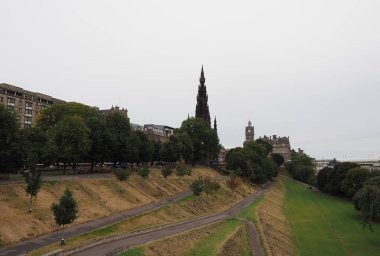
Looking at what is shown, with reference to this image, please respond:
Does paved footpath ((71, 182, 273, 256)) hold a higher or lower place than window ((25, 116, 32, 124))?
lower

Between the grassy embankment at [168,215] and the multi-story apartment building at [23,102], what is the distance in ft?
220

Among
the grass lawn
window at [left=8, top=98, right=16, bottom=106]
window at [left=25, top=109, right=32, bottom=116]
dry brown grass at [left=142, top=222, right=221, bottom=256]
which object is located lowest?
the grass lawn

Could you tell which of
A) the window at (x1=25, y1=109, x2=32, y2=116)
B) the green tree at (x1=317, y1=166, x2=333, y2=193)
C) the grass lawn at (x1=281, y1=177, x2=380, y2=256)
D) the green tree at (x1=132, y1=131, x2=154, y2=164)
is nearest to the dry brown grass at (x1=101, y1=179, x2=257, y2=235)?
the grass lawn at (x1=281, y1=177, x2=380, y2=256)

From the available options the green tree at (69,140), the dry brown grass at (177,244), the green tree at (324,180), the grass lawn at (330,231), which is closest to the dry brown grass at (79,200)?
the green tree at (69,140)

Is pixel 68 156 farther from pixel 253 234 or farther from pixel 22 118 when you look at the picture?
pixel 22 118

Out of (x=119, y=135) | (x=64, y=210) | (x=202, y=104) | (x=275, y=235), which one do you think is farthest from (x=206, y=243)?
(x=202, y=104)

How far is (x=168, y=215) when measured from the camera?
54.0m

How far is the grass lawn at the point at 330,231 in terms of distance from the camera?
154 feet

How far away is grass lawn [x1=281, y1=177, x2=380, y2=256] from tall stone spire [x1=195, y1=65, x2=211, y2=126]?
7626 cm

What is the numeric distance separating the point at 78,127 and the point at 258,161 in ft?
239

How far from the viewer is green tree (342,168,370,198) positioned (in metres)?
91.2

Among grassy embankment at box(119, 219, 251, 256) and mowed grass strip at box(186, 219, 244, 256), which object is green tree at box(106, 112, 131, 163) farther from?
grassy embankment at box(119, 219, 251, 256)

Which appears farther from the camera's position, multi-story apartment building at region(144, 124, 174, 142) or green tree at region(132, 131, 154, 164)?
multi-story apartment building at region(144, 124, 174, 142)

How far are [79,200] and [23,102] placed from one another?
81.7 metres
